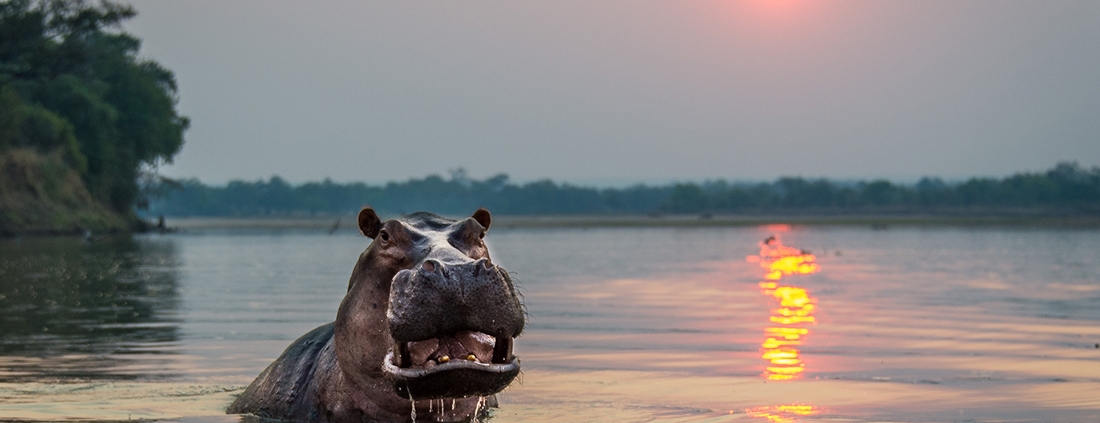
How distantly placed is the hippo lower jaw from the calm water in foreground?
1.10m

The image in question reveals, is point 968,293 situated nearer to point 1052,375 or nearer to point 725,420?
point 1052,375

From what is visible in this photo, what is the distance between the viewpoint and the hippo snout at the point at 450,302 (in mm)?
5406

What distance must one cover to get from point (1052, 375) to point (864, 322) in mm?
5534

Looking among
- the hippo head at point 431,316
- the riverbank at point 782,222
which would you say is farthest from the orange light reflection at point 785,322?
the riverbank at point 782,222

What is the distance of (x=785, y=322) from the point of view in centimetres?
1606

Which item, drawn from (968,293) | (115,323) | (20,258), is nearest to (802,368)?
(115,323)

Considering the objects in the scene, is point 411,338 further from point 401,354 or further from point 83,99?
point 83,99

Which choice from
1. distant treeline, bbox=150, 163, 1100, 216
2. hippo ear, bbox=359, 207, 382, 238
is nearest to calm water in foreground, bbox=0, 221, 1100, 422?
hippo ear, bbox=359, 207, 382, 238

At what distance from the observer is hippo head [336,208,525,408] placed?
5.42m

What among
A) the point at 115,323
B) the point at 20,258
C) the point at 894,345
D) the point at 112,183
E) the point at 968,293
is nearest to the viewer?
the point at 894,345

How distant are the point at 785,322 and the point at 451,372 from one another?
11120mm

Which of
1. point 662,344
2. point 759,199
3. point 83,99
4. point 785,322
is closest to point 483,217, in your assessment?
point 662,344

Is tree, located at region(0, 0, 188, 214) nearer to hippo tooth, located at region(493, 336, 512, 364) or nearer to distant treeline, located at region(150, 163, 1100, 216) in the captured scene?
distant treeline, located at region(150, 163, 1100, 216)

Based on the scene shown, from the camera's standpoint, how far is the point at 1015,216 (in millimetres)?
125688
